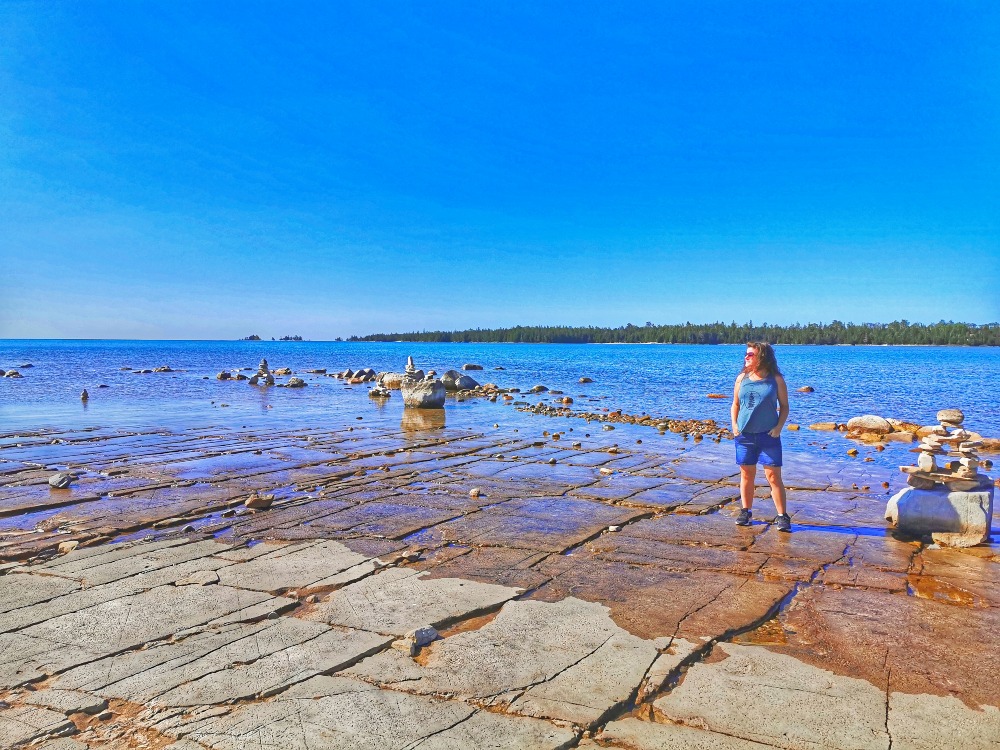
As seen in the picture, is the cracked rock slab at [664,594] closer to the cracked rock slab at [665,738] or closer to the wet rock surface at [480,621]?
the wet rock surface at [480,621]

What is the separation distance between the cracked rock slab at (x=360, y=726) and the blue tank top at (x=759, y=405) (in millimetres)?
4723

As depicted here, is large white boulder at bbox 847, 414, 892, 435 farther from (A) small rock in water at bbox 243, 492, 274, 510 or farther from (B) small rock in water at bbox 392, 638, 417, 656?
(B) small rock in water at bbox 392, 638, 417, 656

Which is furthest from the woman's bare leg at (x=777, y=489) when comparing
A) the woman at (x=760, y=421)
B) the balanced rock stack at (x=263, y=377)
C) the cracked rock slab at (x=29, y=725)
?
the balanced rock stack at (x=263, y=377)

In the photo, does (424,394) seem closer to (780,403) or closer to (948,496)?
(780,403)

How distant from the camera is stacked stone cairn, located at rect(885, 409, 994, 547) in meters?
6.18

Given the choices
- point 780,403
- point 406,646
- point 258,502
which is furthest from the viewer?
point 258,502

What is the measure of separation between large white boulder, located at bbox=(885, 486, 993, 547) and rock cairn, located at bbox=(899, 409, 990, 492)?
79 millimetres

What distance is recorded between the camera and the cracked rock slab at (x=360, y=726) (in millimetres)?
2953

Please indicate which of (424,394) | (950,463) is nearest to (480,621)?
(950,463)

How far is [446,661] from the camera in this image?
377 cm

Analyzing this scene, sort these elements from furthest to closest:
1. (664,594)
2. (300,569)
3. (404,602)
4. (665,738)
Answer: (300,569) < (664,594) < (404,602) < (665,738)

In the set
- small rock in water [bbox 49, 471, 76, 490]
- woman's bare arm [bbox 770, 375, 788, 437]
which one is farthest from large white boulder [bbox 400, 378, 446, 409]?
woman's bare arm [bbox 770, 375, 788, 437]

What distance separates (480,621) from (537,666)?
0.76m

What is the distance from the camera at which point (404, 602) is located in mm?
4668
